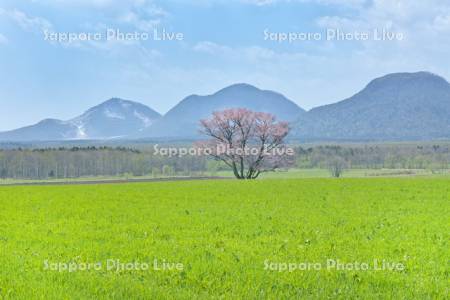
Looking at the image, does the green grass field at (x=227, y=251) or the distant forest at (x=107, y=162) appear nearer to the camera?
the green grass field at (x=227, y=251)

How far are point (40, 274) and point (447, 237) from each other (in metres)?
12.1

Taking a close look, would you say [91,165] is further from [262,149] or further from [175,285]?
[175,285]

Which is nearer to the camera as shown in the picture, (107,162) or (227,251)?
(227,251)

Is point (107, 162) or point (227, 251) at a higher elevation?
point (107, 162)

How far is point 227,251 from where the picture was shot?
13.8m

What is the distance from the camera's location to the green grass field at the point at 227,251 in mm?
10188

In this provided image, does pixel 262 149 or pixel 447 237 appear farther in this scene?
pixel 262 149

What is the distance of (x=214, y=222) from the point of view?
781 inches

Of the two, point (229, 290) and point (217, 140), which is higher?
point (217, 140)

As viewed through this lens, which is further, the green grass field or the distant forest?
the distant forest

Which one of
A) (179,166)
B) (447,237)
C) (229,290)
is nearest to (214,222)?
(447,237)

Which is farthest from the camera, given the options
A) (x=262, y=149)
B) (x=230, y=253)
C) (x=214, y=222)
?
(x=262, y=149)

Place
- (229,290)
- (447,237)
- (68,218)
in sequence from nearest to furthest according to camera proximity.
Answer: (229,290) → (447,237) → (68,218)

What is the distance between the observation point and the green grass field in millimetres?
10188
